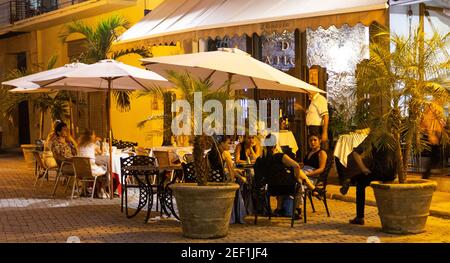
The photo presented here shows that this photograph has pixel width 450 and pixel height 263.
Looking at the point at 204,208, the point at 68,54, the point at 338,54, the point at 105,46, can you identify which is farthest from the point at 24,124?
the point at 204,208

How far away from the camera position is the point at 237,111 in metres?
9.15

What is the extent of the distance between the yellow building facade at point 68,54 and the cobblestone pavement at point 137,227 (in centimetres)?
325

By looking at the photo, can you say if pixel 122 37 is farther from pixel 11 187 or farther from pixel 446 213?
pixel 446 213

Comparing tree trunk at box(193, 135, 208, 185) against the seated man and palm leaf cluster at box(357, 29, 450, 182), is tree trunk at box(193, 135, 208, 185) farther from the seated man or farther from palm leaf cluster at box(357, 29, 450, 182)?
the seated man

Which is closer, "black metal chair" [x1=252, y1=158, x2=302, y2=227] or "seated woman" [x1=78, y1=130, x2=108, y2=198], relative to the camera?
"black metal chair" [x1=252, y1=158, x2=302, y2=227]

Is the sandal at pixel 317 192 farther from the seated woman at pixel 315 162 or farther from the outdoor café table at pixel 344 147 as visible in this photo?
the outdoor café table at pixel 344 147

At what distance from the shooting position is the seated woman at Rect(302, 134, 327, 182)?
416 inches

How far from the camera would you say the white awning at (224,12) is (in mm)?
12148

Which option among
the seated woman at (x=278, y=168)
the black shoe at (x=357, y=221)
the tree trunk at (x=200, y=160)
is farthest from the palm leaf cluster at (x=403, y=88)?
the tree trunk at (x=200, y=160)

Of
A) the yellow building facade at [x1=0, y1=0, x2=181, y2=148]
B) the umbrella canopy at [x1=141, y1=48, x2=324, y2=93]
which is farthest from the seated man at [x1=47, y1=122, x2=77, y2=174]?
the umbrella canopy at [x1=141, y1=48, x2=324, y2=93]

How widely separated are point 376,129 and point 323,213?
2.30 meters

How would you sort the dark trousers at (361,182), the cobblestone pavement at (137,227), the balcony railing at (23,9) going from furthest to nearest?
the balcony railing at (23,9), the dark trousers at (361,182), the cobblestone pavement at (137,227)

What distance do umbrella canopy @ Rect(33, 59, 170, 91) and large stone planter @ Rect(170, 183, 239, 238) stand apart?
3823mm
